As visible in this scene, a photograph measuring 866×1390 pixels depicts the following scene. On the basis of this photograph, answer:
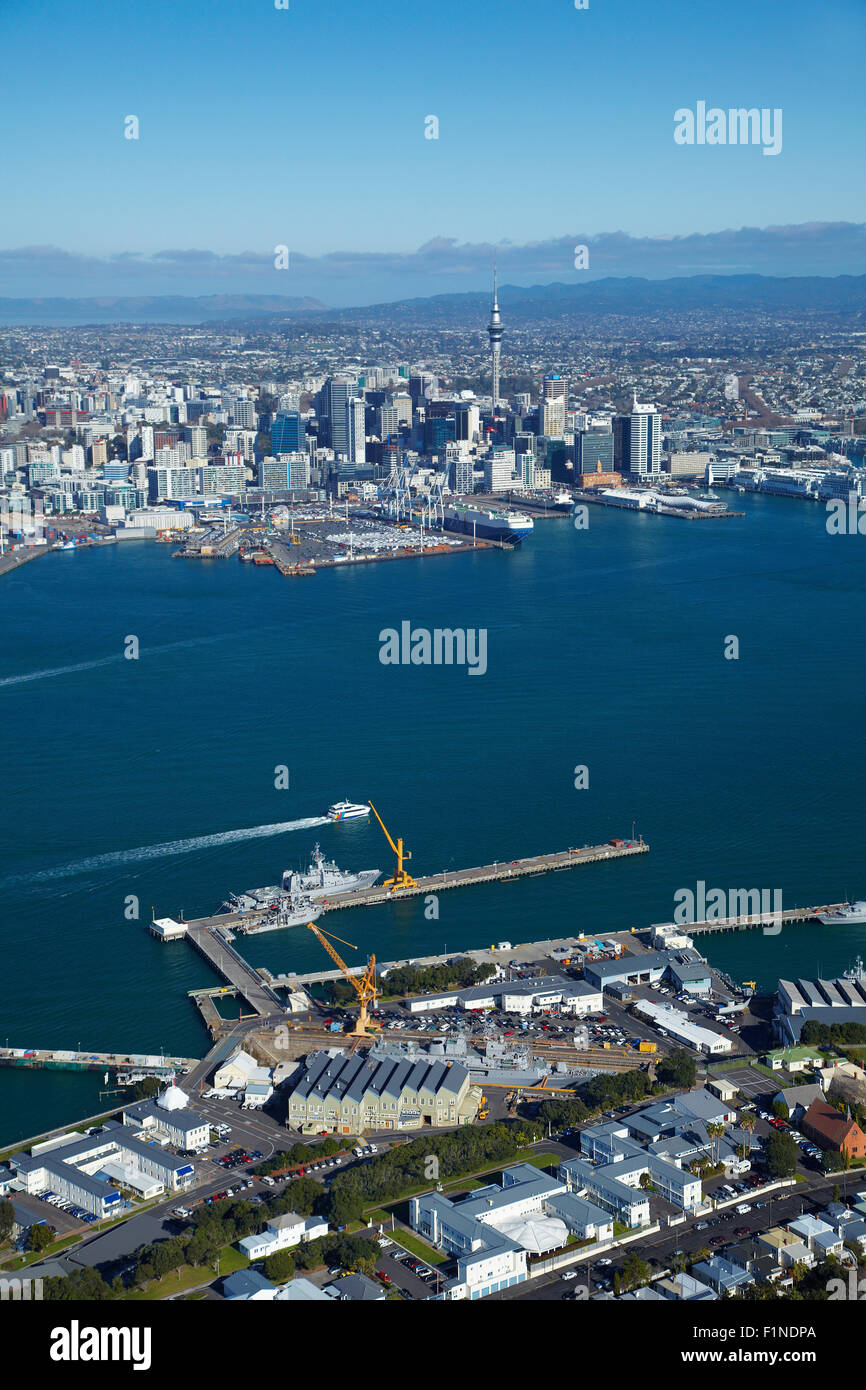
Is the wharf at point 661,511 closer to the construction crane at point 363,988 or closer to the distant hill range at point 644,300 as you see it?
the construction crane at point 363,988

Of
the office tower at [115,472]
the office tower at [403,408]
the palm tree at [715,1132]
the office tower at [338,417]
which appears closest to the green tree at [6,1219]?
the palm tree at [715,1132]

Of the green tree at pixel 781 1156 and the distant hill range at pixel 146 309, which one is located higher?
the distant hill range at pixel 146 309

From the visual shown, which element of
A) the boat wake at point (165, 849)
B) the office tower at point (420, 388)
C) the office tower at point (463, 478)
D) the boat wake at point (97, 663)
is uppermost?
the office tower at point (420, 388)

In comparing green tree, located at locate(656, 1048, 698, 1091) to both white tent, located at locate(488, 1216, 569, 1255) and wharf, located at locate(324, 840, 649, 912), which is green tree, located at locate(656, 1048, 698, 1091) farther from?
wharf, located at locate(324, 840, 649, 912)

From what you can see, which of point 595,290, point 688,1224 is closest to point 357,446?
point 688,1224

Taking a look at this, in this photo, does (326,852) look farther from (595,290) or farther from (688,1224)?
(595,290)

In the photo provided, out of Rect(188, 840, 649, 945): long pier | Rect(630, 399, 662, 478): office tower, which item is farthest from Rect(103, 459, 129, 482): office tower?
Rect(188, 840, 649, 945): long pier
